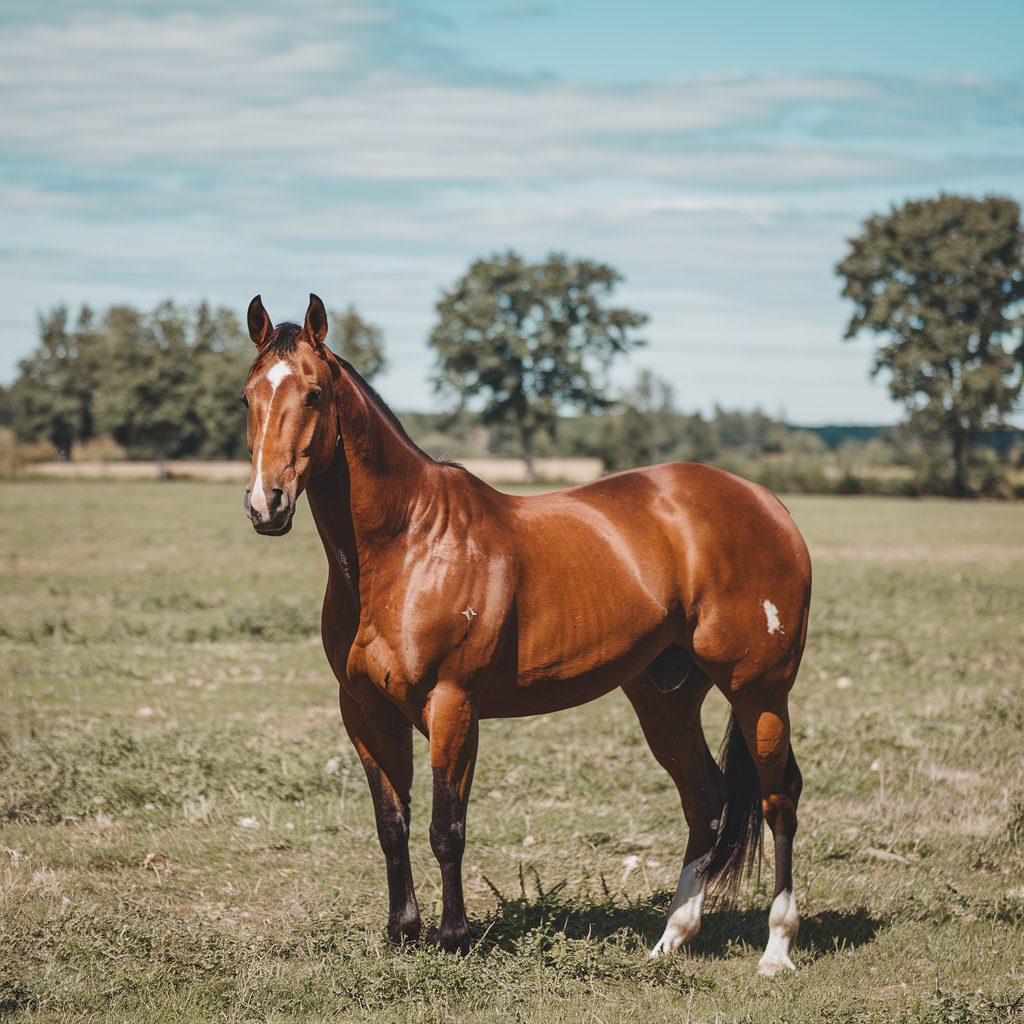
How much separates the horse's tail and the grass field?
327 mm

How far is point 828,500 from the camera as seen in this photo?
50.0 m

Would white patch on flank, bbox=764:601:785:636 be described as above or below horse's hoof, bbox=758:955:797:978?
above

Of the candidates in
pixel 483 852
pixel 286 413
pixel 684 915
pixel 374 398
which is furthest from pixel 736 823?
pixel 286 413

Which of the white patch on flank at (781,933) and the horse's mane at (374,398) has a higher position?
the horse's mane at (374,398)

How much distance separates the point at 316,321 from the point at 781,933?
10.8 feet

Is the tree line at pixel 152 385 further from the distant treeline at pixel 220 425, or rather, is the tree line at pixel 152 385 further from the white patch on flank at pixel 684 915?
the white patch on flank at pixel 684 915

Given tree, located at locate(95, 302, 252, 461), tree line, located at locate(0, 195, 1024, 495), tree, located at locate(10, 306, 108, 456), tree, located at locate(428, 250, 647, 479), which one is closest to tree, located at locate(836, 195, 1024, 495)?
tree line, located at locate(0, 195, 1024, 495)

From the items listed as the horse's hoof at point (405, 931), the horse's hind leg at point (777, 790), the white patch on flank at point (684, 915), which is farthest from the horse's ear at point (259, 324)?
the white patch on flank at point (684, 915)

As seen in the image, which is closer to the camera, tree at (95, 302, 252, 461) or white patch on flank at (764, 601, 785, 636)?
white patch on flank at (764, 601, 785, 636)

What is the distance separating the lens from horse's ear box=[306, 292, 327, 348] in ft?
12.0

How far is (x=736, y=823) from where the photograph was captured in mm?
4820

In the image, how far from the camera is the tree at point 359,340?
89.6 m

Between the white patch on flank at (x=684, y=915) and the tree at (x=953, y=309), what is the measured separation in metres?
53.5

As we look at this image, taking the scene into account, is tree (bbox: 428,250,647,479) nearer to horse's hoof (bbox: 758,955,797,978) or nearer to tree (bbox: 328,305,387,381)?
tree (bbox: 328,305,387,381)
